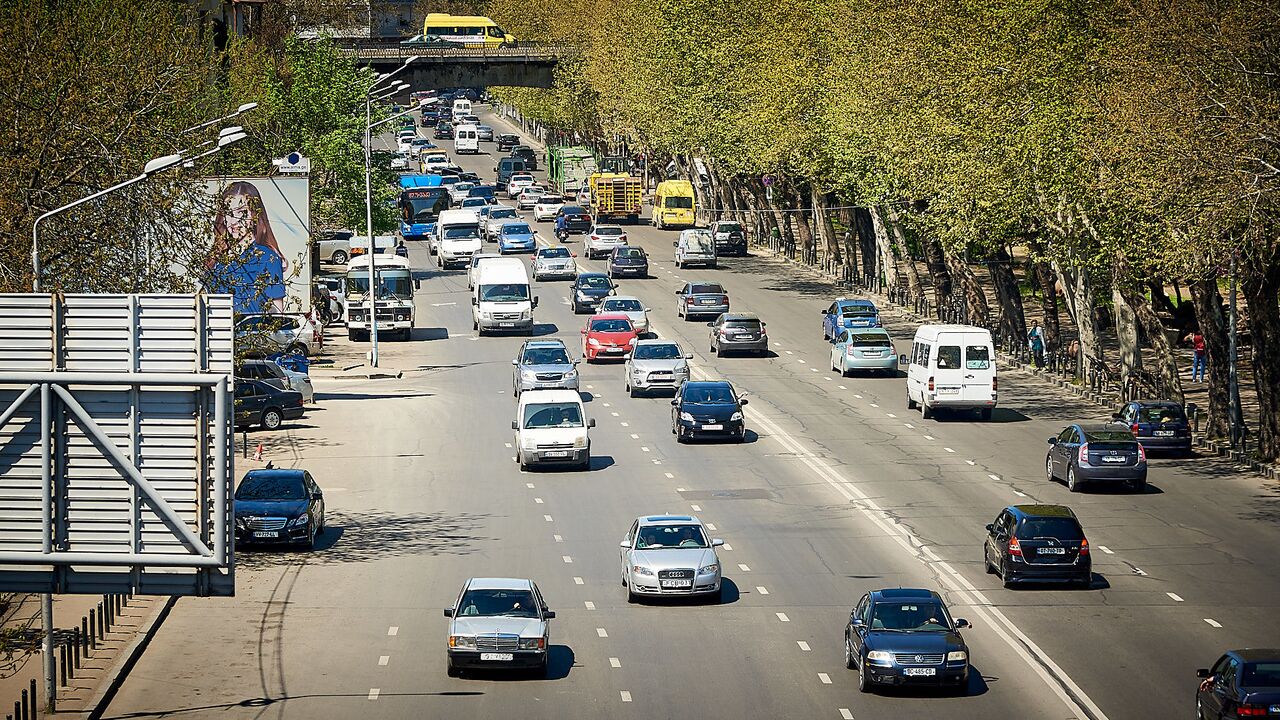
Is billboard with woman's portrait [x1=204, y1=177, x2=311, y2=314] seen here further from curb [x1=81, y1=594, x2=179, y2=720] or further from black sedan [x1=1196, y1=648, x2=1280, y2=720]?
black sedan [x1=1196, y1=648, x2=1280, y2=720]

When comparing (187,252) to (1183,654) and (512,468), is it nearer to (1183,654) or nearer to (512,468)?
(512,468)

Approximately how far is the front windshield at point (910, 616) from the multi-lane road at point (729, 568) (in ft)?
3.35

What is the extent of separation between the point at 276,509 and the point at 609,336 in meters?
25.6

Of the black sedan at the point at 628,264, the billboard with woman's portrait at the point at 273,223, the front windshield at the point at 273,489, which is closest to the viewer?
the front windshield at the point at 273,489

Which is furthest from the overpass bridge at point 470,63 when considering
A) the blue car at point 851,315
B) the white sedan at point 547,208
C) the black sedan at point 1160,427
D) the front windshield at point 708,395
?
the black sedan at point 1160,427

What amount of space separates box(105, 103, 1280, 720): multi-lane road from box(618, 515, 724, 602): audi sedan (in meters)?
0.40

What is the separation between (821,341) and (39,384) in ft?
157

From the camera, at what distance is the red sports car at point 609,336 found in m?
59.9

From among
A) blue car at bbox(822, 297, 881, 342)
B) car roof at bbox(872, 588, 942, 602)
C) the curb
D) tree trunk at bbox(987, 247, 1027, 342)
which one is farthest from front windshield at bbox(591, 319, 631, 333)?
car roof at bbox(872, 588, 942, 602)

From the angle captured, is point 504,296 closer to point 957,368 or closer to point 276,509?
point 957,368

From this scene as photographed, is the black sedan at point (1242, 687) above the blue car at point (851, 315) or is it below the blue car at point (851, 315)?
below

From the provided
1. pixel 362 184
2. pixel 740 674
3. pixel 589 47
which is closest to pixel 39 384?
pixel 740 674

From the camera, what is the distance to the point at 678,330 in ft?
214

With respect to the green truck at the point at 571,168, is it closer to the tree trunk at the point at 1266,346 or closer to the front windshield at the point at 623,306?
the front windshield at the point at 623,306
